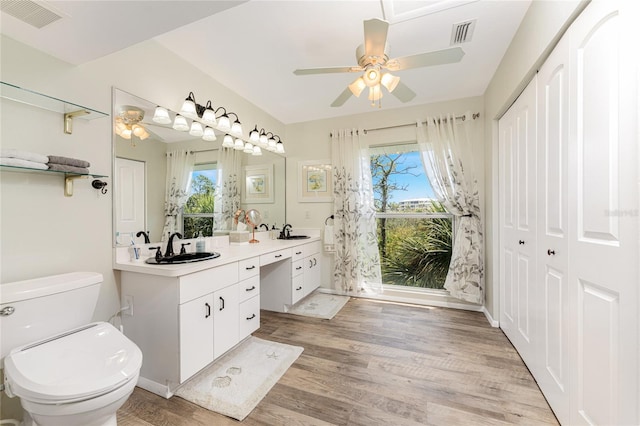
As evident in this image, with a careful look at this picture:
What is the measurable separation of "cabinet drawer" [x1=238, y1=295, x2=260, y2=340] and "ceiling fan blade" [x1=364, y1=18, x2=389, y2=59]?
81.6 inches

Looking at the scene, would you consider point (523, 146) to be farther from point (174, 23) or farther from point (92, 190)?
point (92, 190)

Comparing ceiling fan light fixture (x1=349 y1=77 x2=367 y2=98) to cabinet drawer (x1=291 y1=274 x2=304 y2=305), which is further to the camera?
cabinet drawer (x1=291 y1=274 x2=304 y2=305)

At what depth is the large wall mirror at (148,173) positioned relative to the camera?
1.78m

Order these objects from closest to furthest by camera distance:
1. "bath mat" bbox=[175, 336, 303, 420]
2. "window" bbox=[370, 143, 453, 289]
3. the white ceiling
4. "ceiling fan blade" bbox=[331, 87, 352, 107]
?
the white ceiling < "bath mat" bbox=[175, 336, 303, 420] < "ceiling fan blade" bbox=[331, 87, 352, 107] < "window" bbox=[370, 143, 453, 289]

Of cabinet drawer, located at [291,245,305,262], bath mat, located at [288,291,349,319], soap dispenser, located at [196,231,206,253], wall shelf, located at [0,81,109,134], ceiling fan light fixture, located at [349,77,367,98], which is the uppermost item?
ceiling fan light fixture, located at [349,77,367,98]

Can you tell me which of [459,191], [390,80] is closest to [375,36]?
[390,80]

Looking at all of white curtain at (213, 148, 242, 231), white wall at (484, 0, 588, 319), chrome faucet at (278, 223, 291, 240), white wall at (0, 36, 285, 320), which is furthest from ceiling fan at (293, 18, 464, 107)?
chrome faucet at (278, 223, 291, 240)

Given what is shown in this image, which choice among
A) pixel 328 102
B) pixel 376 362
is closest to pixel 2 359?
pixel 376 362

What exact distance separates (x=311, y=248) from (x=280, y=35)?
2.35 meters

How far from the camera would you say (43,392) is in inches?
38.0

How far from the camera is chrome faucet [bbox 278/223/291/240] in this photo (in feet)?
11.6

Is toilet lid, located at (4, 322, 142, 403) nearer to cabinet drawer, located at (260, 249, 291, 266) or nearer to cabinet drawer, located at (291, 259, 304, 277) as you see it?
cabinet drawer, located at (260, 249, 291, 266)

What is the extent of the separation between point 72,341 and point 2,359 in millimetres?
234

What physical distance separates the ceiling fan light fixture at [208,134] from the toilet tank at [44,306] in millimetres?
1444
